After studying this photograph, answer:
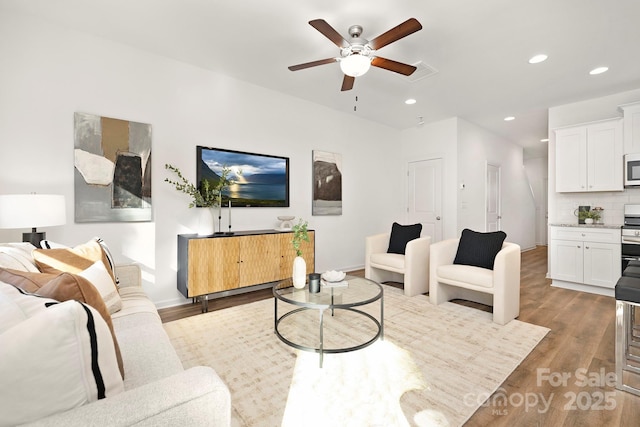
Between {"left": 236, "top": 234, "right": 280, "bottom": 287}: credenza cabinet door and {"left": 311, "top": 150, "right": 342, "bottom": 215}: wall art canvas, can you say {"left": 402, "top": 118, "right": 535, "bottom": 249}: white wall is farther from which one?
{"left": 236, "top": 234, "right": 280, "bottom": 287}: credenza cabinet door

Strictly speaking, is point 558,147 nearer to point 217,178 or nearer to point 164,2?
point 217,178

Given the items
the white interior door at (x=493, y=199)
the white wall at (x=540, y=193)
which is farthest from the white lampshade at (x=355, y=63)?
the white wall at (x=540, y=193)

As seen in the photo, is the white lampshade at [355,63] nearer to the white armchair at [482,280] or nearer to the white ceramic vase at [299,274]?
the white ceramic vase at [299,274]

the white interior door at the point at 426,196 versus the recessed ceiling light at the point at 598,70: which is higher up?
the recessed ceiling light at the point at 598,70

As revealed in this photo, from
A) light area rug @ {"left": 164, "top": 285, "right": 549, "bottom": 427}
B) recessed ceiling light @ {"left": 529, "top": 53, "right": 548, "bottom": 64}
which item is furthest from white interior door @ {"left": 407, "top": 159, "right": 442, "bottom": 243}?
light area rug @ {"left": 164, "top": 285, "right": 549, "bottom": 427}

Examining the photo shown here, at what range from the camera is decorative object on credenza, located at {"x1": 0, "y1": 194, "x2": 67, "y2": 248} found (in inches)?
79.6

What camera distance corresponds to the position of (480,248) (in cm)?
320

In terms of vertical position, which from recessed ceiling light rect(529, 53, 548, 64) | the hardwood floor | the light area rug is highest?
recessed ceiling light rect(529, 53, 548, 64)

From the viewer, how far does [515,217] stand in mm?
7051

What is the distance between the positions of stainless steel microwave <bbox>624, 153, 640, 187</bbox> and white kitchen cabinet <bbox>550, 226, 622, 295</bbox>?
2.24 feet

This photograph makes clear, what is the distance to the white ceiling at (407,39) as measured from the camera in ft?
7.86

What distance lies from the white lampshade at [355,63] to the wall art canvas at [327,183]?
7.05 ft

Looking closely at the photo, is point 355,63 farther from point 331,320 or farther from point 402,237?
point 402,237

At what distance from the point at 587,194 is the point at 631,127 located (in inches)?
40.8
